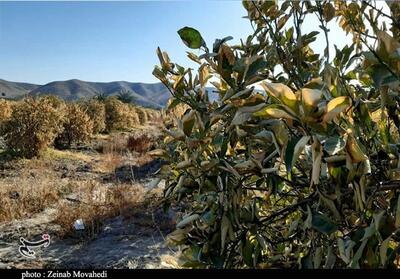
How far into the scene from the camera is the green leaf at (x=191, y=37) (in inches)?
38.6

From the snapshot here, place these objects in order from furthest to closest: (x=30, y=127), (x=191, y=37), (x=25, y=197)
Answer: (x=30, y=127) → (x=25, y=197) → (x=191, y=37)

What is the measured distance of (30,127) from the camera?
332 inches

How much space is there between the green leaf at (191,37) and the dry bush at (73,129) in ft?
32.8

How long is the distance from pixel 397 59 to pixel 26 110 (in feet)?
29.2

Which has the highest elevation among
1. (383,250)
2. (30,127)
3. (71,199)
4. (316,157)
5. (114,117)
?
(316,157)

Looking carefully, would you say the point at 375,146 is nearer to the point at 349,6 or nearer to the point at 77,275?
the point at 349,6

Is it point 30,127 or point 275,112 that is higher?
point 275,112

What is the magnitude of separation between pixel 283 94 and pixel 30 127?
8.62m

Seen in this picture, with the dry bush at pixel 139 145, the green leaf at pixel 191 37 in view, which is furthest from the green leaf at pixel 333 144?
the dry bush at pixel 139 145

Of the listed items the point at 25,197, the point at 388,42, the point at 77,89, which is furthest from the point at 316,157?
the point at 77,89

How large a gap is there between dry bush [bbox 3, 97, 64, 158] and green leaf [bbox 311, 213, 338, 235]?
8.19 m

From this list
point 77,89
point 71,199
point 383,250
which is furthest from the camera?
point 77,89

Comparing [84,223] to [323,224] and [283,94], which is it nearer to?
[323,224]

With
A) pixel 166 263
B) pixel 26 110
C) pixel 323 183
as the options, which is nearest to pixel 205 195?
pixel 323 183
